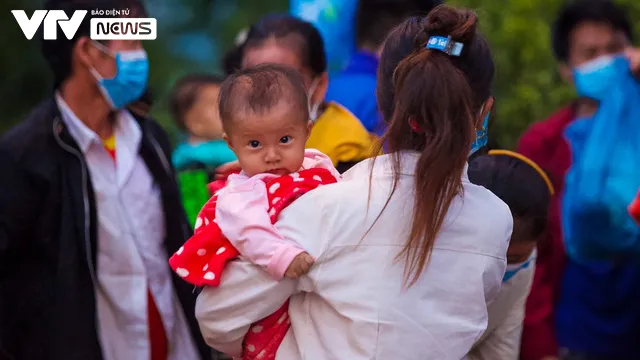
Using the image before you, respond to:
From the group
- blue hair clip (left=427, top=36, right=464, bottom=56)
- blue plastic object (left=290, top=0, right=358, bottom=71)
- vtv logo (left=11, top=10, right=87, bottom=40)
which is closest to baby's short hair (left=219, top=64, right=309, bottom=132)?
blue hair clip (left=427, top=36, right=464, bottom=56)

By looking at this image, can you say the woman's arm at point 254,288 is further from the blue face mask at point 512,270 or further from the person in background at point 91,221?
the person in background at point 91,221

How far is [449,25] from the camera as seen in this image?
2.48 m

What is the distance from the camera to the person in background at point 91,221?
12.1 ft

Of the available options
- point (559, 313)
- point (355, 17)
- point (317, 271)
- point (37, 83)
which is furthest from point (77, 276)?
point (37, 83)

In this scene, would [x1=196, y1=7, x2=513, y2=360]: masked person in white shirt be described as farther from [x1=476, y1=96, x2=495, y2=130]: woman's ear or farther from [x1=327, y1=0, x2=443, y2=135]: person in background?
[x1=327, y1=0, x2=443, y2=135]: person in background

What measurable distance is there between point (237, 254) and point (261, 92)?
0.40 m

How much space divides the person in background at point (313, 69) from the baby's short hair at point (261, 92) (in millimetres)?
975

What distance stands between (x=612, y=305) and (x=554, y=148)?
821 millimetres

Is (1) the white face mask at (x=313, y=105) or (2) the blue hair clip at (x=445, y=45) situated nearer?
(2) the blue hair clip at (x=445, y=45)

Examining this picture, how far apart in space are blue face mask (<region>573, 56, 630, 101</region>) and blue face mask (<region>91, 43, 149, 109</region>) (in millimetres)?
2314

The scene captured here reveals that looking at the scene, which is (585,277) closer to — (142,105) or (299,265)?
(142,105)

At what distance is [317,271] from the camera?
2.43 m

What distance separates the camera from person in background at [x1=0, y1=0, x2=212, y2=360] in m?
3.68

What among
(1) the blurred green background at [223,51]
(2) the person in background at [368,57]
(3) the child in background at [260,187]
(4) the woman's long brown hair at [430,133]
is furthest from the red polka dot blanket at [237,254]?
(1) the blurred green background at [223,51]
